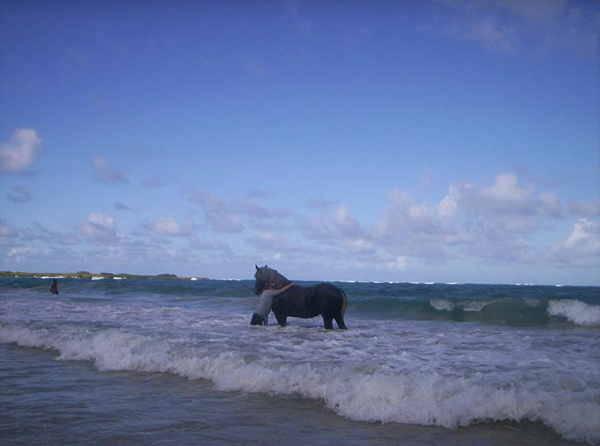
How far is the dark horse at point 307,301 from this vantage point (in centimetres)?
1151

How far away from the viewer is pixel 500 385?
564 cm

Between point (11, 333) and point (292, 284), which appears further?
point (292, 284)

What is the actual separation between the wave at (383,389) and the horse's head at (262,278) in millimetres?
4769

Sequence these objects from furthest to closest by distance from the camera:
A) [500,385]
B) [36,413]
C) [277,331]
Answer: [277,331] → [500,385] → [36,413]

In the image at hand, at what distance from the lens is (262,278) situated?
12.8m

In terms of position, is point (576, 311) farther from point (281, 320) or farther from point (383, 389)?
point (383, 389)

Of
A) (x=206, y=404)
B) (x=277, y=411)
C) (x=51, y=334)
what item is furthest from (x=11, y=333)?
(x=277, y=411)

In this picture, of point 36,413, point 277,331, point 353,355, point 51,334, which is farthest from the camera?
point 277,331

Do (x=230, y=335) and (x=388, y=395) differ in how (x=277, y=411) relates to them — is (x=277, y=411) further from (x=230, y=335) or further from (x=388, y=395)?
(x=230, y=335)

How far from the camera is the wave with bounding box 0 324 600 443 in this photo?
4.69 m

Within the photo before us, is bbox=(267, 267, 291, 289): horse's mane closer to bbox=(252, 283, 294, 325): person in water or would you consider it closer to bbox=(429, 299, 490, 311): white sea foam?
bbox=(252, 283, 294, 325): person in water

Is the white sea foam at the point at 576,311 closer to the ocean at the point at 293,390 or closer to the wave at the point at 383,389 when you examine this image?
the ocean at the point at 293,390

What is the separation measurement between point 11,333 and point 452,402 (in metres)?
9.89

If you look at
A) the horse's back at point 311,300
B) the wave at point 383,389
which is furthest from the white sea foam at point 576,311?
the wave at point 383,389
